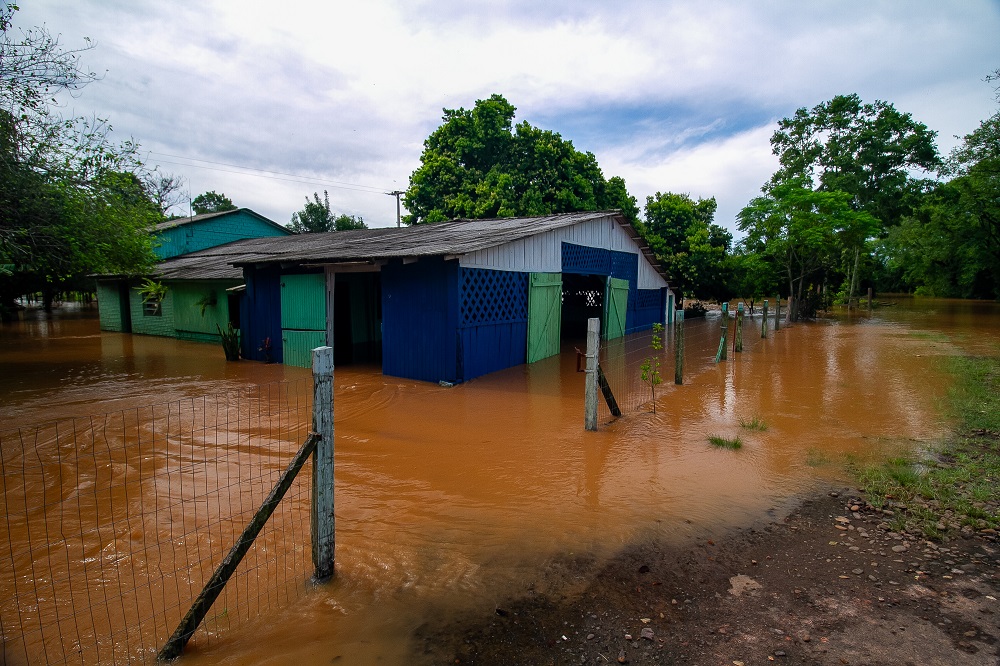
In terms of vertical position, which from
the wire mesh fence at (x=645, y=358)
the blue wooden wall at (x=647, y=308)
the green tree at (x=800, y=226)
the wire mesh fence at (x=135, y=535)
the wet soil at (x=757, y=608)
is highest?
the green tree at (x=800, y=226)

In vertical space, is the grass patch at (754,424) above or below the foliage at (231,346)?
below

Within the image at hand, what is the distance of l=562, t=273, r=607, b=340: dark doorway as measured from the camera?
853 inches

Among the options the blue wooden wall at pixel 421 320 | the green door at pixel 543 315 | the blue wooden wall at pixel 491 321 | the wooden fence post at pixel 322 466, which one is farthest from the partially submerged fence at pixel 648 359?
the wooden fence post at pixel 322 466

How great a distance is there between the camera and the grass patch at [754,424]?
767cm

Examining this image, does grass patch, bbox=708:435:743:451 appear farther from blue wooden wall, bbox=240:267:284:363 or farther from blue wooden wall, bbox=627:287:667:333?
blue wooden wall, bbox=627:287:667:333

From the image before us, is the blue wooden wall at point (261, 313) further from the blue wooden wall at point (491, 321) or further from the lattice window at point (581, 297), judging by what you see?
the lattice window at point (581, 297)

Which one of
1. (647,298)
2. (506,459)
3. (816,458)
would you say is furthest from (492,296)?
(647,298)

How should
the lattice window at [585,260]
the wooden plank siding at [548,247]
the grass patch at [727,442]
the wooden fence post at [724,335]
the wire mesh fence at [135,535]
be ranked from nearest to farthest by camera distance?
the wire mesh fence at [135,535], the grass patch at [727,442], the wooden plank siding at [548,247], the wooden fence post at [724,335], the lattice window at [585,260]

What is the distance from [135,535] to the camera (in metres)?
4.67

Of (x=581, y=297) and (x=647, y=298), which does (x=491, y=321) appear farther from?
(x=647, y=298)

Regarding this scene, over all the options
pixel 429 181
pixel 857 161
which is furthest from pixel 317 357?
pixel 857 161

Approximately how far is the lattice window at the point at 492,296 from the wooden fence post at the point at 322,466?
7.30 m

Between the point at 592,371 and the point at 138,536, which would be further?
the point at 592,371

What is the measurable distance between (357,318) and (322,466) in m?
11.3
